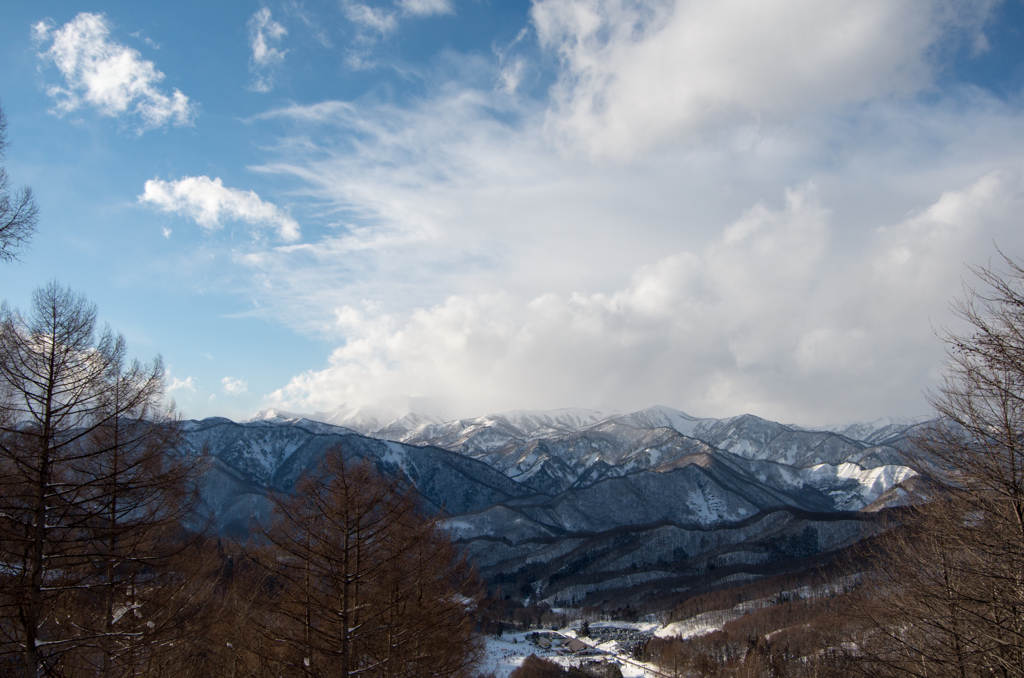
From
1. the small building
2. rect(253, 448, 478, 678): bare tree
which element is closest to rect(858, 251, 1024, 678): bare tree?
rect(253, 448, 478, 678): bare tree

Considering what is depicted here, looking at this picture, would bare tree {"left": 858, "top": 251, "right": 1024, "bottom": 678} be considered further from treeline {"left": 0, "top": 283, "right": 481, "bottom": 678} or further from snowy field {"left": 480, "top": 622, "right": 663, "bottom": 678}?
snowy field {"left": 480, "top": 622, "right": 663, "bottom": 678}

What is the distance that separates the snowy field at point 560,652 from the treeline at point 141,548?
119717 mm

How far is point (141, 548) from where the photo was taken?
15.7 m

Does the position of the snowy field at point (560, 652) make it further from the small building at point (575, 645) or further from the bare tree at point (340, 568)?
the bare tree at point (340, 568)

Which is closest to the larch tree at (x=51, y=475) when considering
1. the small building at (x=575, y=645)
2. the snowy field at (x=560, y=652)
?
the snowy field at (x=560, y=652)

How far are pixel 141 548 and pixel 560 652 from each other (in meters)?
164

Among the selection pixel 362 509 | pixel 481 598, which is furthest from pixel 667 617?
pixel 362 509

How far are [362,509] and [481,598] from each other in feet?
38.3

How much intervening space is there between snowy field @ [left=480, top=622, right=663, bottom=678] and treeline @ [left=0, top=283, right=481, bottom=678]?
11972 cm

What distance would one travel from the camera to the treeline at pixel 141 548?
9.90 m

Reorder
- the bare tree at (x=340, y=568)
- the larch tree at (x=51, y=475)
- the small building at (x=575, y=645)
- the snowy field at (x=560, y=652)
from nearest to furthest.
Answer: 1. the larch tree at (x=51, y=475)
2. the bare tree at (x=340, y=568)
3. the snowy field at (x=560, y=652)
4. the small building at (x=575, y=645)

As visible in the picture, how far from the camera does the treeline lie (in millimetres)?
9898

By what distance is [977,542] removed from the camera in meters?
12.9

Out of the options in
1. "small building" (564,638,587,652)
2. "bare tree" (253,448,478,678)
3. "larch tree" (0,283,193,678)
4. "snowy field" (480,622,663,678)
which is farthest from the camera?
"small building" (564,638,587,652)
